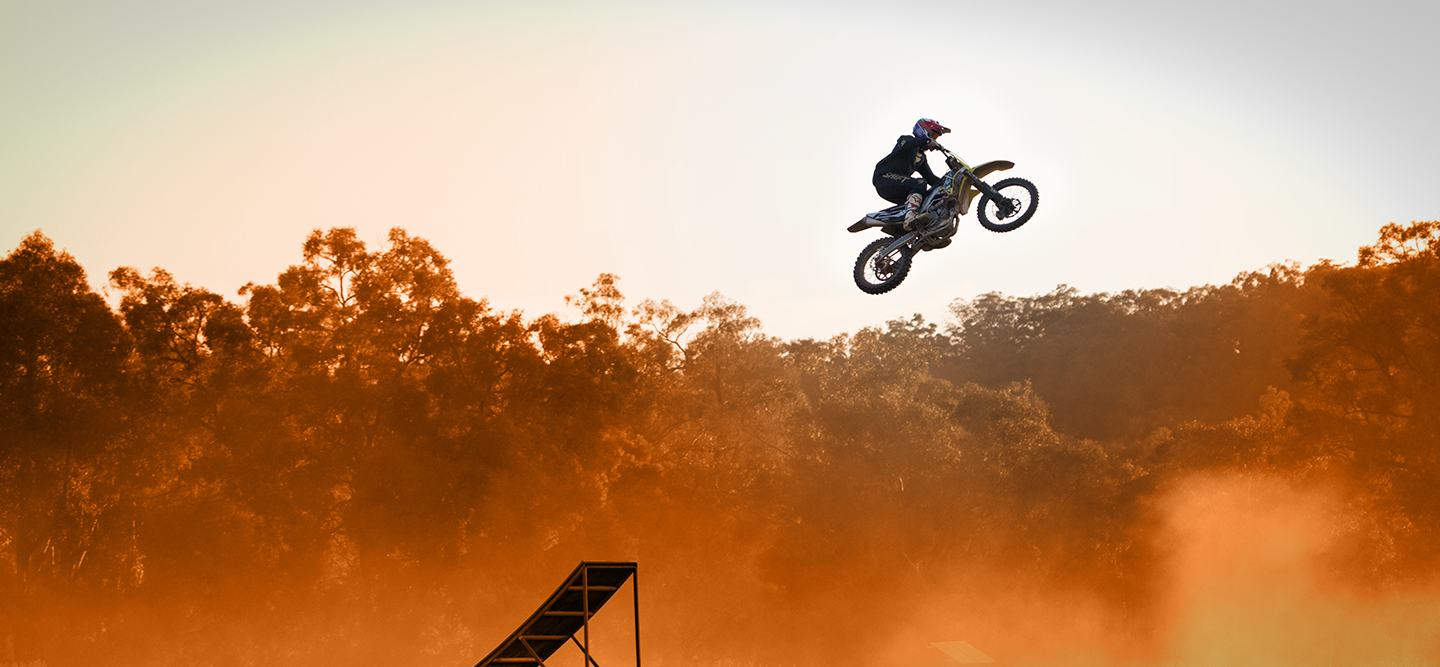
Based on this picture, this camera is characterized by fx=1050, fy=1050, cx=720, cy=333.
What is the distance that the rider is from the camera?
12.3m

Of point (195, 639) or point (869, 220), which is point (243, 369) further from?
point (869, 220)

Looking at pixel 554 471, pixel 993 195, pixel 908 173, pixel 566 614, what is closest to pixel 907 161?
pixel 908 173

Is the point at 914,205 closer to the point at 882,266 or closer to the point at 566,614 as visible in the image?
the point at 882,266

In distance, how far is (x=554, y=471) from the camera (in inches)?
1389

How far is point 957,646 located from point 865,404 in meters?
10.5

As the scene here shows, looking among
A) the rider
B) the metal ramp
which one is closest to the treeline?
the metal ramp

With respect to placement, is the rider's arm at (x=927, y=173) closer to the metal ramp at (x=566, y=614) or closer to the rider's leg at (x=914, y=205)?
the rider's leg at (x=914, y=205)

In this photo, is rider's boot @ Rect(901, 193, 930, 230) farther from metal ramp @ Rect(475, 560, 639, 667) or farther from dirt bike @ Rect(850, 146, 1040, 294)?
metal ramp @ Rect(475, 560, 639, 667)

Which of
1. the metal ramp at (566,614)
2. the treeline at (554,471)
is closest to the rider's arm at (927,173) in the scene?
the metal ramp at (566,614)

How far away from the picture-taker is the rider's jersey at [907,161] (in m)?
Answer: 12.5

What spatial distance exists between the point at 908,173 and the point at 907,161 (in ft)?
0.58

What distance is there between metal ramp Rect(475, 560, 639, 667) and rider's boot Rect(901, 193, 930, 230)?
17.0 ft

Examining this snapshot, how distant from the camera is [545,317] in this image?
36875 mm

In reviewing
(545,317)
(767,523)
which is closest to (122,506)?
(545,317)
